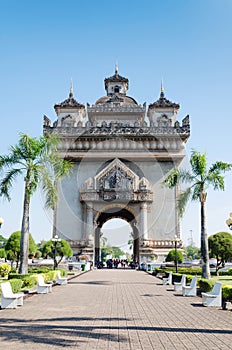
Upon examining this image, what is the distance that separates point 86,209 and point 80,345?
33850mm

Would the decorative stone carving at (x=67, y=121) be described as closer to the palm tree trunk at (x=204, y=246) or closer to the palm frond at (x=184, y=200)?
the palm frond at (x=184, y=200)

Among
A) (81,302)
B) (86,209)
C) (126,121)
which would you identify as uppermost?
(126,121)

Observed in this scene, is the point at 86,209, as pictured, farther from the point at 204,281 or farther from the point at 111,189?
the point at 204,281

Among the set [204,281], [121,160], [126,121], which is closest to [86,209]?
[121,160]

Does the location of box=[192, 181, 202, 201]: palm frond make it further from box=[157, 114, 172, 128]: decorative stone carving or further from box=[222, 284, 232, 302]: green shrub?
box=[157, 114, 172, 128]: decorative stone carving

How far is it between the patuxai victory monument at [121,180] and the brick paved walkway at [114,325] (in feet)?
88.5

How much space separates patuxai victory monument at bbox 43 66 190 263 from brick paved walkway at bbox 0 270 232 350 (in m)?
27.0

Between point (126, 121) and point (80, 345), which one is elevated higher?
point (126, 121)

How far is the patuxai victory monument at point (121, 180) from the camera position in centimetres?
3928

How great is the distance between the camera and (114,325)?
8070 mm

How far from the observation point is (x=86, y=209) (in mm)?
40031

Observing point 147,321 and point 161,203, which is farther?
point 161,203

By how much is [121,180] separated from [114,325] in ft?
105

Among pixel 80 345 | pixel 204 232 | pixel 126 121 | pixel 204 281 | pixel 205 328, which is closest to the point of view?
pixel 80 345
